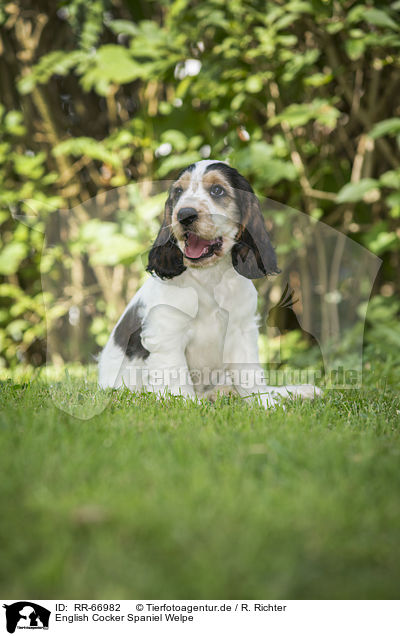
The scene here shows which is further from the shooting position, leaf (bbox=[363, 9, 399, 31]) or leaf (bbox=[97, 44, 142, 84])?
leaf (bbox=[97, 44, 142, 84])

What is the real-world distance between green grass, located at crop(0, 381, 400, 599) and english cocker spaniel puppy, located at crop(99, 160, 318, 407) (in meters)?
0.84

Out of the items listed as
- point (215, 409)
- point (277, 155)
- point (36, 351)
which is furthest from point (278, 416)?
point (36, 351)

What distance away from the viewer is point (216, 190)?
298 centimetres

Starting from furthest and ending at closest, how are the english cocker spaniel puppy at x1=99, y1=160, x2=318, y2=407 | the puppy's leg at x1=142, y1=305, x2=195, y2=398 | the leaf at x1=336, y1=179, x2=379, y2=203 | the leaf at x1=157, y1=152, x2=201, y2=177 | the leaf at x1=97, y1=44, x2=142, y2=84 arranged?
the leaf at x1=97, y1=44, x2=142, y2=84, the leaf at x1=336, y1=179, x2=379, y2=203, the leaf at x1=157, y1=152, x2=201, y2=177, the puppy's leg at x1=142, y1=305, x2=195, y2=398, the english cocker spaniel puppy at x1=99, y1=160, x2=318, y2=407

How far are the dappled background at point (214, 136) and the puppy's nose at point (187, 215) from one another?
64 centimetres

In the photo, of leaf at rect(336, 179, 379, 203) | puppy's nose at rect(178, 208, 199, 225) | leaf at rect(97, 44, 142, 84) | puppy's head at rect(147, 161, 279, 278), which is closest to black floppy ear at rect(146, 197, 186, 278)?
puppy's head at rect(147, 161, 279, 278)

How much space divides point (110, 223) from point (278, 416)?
Result: 5.56ft

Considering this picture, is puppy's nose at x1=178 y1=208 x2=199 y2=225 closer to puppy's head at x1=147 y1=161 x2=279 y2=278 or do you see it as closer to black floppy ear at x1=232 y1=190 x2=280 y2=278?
puppy's head at x1=147 y1=161 x2=279 y2=278

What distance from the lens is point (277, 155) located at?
5363mm

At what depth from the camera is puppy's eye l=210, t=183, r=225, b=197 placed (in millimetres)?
2977

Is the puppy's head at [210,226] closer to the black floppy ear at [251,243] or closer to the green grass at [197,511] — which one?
the black floppy ear at [251,243]

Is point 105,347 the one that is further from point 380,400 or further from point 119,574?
point 119,574

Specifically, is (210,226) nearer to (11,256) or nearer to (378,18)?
(378,18)

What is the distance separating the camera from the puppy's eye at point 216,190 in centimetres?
298
